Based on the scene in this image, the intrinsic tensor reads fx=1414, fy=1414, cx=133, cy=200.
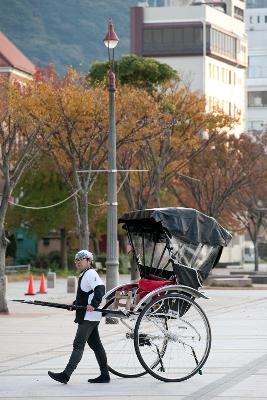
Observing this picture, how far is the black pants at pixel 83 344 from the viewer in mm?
17031

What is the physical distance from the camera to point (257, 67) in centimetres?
18075

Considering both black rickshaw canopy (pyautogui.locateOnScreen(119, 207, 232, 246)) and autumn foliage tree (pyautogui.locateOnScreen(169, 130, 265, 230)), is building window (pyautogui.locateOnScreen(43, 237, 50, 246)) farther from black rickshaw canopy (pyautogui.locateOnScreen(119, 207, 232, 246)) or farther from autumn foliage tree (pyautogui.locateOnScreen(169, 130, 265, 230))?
black rickshaw canopy (pyautogui.locateOnScreen(119, 207, 232, 246))

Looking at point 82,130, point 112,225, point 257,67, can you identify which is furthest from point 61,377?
point 257,67

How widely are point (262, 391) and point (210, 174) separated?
2106 inches

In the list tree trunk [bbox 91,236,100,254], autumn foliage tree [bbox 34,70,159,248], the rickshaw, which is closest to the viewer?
the rickshaw

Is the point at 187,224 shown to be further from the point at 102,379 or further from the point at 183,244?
the point at 102,379

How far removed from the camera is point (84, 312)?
56.3ft

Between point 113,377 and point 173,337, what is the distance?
1022 millimetres

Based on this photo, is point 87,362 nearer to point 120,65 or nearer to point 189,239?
point 189,239

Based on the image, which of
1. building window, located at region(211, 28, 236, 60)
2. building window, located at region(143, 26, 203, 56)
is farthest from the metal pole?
building window, located at region(211, 28, 236, 60)

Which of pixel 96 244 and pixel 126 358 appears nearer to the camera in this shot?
pixel 126 358

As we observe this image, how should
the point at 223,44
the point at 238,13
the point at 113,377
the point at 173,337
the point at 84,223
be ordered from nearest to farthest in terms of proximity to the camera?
the point at 173,337 < the point at 113,377 < the point at 84,223 < the point at 223,44 < the point at 238,13

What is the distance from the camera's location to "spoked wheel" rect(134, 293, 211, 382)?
686 inches

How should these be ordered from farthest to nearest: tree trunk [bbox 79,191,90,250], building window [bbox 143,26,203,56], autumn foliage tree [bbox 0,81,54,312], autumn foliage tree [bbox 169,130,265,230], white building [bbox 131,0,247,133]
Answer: building window [bbox 143,26,203,56]
white building [bbox 131,0,247,133]
autumn foliage tree [bbox 169,130,265,230]
tree trunk [bbox 79,191,90,250]
autumn foliage tree [bbox 0,81,54,312]
